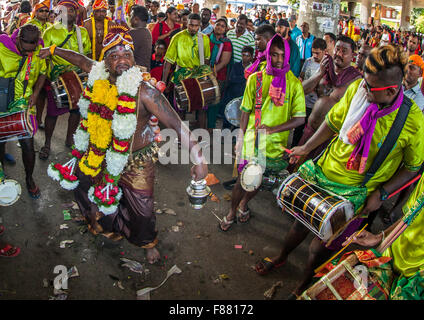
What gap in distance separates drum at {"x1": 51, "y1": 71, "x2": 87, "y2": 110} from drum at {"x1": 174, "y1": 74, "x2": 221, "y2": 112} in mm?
1655

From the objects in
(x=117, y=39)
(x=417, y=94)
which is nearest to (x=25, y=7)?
(x=117, y=39)

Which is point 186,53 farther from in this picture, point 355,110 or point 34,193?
point 355,110

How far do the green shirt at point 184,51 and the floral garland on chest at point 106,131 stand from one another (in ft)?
10.3

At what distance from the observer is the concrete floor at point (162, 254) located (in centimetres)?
347

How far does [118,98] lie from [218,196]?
2566 mm

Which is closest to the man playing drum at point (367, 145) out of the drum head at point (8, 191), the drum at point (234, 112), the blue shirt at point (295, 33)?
the drum at point (234, 112)

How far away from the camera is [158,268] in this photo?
12.4 feet

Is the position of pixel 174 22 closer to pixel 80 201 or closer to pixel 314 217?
pixel 80 201

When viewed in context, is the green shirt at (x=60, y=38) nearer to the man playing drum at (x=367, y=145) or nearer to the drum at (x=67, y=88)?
the drum at (x=67, y=88)

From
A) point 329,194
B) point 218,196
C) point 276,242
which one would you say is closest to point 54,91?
point 218,196

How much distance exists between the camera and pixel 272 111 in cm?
409

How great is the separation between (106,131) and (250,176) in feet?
5.35

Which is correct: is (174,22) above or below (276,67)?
above

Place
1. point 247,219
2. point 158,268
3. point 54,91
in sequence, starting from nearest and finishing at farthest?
1. point 158,268
2. point 247,219
3. point 54,91
